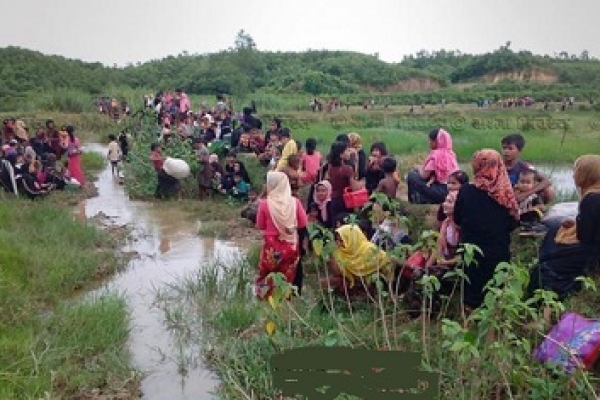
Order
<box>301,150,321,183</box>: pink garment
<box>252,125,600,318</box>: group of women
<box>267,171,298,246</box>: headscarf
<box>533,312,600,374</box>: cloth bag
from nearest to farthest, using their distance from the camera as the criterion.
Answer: <box>533,312,600,374</box>: cloth bag
<box>252,125,600,318</box>: group of women
<box>267,171,298,246</box>: headscarf
<box>301,150,321,183</box>: pink garment

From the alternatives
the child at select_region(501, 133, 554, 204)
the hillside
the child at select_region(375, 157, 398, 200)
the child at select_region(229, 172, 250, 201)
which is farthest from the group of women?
the hillside

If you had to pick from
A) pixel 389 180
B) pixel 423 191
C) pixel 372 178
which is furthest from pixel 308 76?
pixel 389 180

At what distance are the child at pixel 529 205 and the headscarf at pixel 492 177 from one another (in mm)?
979

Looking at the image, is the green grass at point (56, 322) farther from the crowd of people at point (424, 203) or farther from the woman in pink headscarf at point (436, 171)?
the woman in pink headscarf at point (436, 171)

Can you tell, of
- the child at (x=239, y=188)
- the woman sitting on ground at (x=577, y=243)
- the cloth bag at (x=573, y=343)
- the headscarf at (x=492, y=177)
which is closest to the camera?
the cloth bag at (x=573, y=343)

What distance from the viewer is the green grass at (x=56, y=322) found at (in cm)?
404

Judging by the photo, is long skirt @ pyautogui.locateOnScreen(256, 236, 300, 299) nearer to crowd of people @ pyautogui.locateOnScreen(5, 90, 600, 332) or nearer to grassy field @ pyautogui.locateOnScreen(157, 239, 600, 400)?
crowd of people @ pyautogui.locateOnScreen(5, 90, 600, 332)

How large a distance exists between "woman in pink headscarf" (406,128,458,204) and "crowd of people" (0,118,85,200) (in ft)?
22.2

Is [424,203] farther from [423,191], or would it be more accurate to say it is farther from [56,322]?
[56,322]

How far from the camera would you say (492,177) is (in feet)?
13.1

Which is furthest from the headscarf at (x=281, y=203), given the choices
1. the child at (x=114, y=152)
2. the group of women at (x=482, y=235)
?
the child at (x=114, y=152)

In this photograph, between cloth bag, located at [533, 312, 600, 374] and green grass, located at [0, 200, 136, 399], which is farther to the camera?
green grass, located at [0, 200, 136, 399]

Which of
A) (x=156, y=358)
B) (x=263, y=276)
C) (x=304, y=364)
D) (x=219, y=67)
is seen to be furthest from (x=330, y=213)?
(x=219, y=67)

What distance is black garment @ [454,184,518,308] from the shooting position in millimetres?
4062
